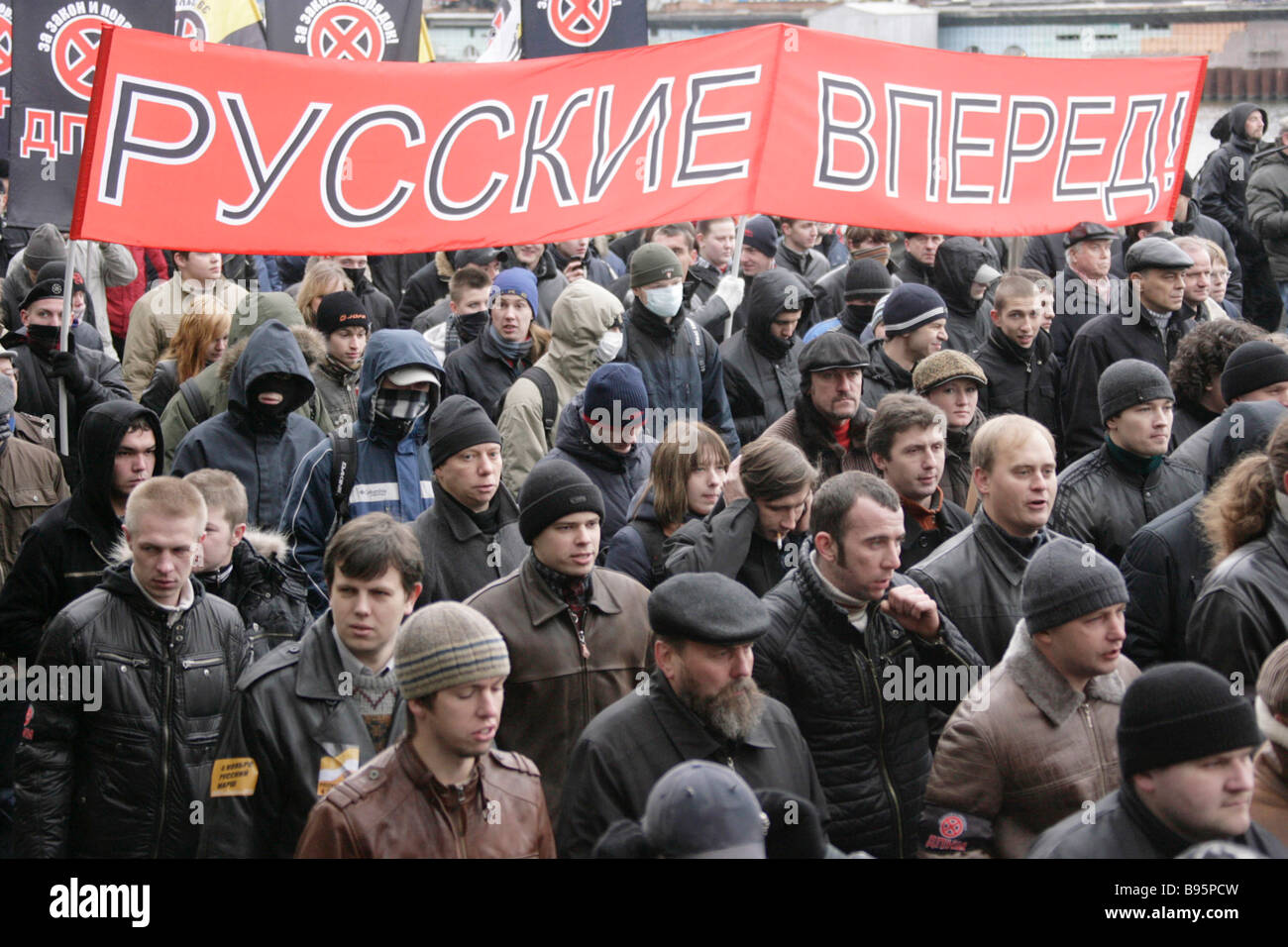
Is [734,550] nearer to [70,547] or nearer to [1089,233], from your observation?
[70,547]

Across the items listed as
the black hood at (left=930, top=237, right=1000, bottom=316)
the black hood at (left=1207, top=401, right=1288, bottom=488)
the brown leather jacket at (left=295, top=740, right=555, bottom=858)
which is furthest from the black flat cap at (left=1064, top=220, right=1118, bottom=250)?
the brown leather jacket at (left=295, top=740, right=555, bottom=858)

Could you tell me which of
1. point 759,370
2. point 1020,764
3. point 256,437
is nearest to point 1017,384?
point 759,370

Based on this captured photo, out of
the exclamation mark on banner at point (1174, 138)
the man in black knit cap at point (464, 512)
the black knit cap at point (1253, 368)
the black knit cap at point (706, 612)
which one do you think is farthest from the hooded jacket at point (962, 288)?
the black knit cap at point (706, 612)

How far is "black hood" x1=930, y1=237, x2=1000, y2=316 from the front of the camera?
9398 millimetres

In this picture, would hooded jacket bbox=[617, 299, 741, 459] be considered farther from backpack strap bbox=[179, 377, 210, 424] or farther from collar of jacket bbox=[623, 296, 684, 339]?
backpack strap bbox=[179, 377, 210, 424]

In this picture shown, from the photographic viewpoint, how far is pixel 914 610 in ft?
15.0

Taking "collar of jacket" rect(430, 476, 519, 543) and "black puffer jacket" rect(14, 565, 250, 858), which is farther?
"collar of jacket" rect(430, 476, 519, 543)

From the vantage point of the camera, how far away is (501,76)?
6.97 m

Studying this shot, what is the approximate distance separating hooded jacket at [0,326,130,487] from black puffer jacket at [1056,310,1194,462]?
195 inches

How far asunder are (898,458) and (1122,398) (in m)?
0.91

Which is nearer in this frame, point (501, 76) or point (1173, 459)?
point (1173, 459)

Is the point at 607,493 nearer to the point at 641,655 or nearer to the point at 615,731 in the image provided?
the point at 641,655

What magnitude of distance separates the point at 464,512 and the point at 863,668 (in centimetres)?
171

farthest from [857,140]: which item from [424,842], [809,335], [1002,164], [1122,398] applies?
[424,842]
